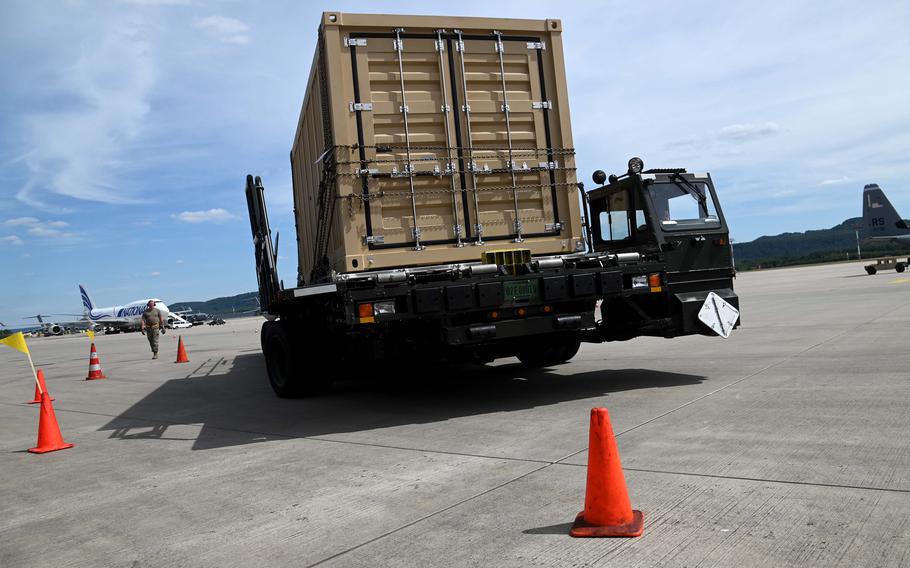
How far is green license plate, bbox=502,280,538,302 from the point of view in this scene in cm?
627

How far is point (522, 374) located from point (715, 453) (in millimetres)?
4892

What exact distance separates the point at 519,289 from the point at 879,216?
38473mm

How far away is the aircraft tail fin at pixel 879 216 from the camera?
121 ft

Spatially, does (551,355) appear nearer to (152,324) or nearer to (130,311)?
(152,324)

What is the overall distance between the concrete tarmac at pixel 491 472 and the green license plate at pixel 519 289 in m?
1.10

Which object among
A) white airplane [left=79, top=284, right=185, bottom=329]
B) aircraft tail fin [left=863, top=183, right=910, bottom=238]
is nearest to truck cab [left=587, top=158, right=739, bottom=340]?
aircraft tail fin [left=863, top=183, right=910, bottom=238]

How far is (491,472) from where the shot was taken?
4.45 meters

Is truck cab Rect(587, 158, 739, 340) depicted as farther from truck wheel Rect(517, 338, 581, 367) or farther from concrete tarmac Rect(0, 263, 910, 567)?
truck wheel Rect(517, 338, 581, 367)

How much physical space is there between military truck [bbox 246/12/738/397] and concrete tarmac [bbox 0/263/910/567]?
0.80m

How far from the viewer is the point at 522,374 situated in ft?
30.3

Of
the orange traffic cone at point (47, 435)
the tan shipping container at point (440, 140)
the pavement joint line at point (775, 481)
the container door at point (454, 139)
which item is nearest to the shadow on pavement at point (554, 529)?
the pavement joint line at point (775, 481)

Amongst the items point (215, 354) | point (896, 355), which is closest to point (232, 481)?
point (896, 355)

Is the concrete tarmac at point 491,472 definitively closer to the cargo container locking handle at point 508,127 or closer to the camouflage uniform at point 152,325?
the cargo container locking handle at point 508,127

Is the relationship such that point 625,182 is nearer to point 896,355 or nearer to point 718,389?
point 718,389
